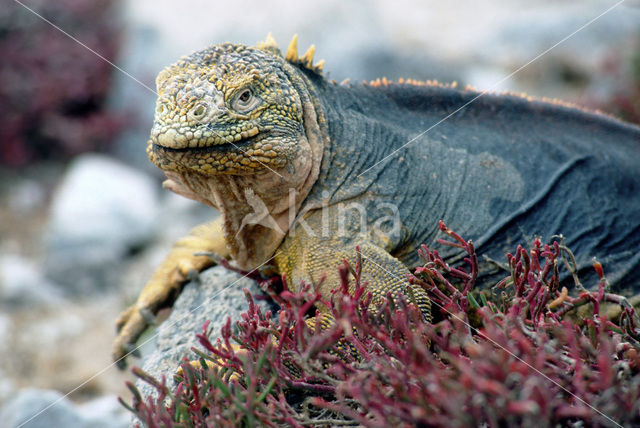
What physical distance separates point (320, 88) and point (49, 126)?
8.48 metres

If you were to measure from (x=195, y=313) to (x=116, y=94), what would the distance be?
27.3ft

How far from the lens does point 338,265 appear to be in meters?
3.11

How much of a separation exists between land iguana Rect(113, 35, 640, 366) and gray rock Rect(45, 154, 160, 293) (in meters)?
4.76

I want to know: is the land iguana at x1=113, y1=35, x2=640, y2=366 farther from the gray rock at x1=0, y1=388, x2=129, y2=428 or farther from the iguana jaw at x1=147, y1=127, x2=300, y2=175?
the gray rock at x1=0, y1=388, x2=129, y2=428

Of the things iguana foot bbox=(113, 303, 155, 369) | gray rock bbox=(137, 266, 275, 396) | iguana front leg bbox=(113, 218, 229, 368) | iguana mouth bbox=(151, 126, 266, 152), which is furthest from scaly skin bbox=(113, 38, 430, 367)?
iguana foot bbox=(113, 303, 155, 369)

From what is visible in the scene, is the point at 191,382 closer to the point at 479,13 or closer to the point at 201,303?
the point at 201,303

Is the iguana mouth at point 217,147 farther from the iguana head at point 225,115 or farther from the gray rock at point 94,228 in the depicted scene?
the gray rock at point 94,228

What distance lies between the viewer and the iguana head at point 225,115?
2846 mm

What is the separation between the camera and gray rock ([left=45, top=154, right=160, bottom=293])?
27.4 ft

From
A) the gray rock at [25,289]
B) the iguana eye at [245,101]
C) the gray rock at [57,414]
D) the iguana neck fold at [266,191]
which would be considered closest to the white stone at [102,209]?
the gray rock at [25,289]

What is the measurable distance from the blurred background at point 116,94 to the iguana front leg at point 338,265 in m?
5.10

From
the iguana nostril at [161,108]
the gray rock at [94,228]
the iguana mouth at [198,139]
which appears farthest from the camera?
the gray rock at [94,228]

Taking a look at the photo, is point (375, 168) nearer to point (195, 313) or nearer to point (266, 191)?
point (266, 191)

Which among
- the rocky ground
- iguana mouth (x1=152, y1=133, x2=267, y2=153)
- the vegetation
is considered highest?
the rocky ground
